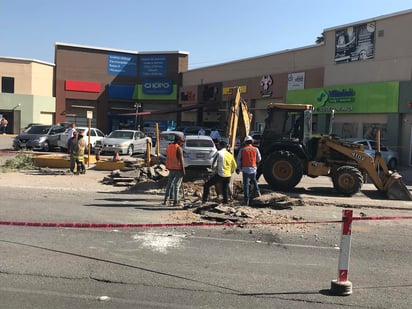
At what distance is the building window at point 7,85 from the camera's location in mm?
49406

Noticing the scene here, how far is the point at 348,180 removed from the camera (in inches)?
579

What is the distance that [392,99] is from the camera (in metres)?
27.2

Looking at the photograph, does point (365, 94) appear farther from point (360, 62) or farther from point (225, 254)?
point (225, 254)

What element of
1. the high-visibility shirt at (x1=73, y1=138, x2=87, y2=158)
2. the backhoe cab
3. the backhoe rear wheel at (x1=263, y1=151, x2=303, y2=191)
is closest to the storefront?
the backhoe cab

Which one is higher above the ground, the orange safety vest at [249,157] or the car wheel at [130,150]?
the orange safety vest at [249,157]

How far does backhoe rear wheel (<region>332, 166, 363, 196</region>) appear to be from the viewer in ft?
47.8

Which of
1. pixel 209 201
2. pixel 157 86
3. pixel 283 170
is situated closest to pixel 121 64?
pixel 157 86

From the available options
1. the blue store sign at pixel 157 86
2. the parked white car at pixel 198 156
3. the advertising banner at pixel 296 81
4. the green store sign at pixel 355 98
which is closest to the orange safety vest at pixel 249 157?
the parked white car at pixel 198 156

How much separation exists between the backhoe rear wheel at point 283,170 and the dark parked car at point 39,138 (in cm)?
1735

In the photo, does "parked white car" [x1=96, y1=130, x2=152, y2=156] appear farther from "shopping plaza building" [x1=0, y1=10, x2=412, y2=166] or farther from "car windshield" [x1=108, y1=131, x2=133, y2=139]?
"shopping plaza building" [x1=0, y1=10, x2=412, y2=166]

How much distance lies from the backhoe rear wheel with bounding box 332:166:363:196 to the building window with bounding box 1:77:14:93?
42.6m

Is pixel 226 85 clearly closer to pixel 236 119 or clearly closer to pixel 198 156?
pixel 198 156

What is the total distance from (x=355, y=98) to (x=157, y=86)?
96.3 feet

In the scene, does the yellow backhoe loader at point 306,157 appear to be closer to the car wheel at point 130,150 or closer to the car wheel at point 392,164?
the car wheel at point 392,164
